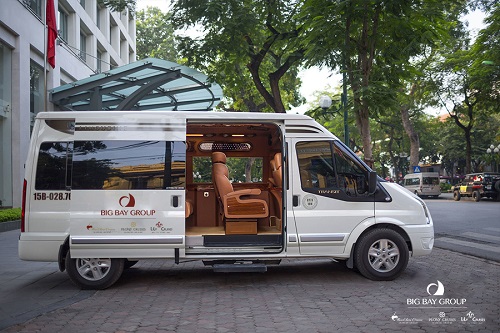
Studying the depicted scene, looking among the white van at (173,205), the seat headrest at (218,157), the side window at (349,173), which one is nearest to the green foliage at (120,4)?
the seat headrest at (218,157)

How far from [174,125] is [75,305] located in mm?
2625

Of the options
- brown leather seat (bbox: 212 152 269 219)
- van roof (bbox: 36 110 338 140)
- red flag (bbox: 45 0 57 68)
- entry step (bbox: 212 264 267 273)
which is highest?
red flag (bbox: 45 0 57 68)

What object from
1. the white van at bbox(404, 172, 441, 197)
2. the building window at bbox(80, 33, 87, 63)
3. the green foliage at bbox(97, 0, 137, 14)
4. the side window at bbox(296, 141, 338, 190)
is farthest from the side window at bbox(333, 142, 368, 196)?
the white van at bbox(404, 172, 441, 197)

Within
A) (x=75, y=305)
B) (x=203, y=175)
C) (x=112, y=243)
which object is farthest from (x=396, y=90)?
(x=75, y=305)

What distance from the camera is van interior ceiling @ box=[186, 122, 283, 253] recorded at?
7922 millimetres

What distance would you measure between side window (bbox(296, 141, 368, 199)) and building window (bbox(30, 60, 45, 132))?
16.2m

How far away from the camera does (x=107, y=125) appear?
7500 mm

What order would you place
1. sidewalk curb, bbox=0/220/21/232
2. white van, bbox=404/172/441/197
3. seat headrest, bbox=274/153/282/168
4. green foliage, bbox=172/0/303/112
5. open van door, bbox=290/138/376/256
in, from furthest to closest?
1. white van, bbox=404/172/441/197
2. green foliage, bbox=172/0/303/112
3. sidewalk curb, bbox=0/220/21/232
4. seat headrest, bbox=274/153/282/168
5. open van door, bbox=290/138/376/256

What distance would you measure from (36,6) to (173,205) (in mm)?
17283

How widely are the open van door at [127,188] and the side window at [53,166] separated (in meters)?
0.14

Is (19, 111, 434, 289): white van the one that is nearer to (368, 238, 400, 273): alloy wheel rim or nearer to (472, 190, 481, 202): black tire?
(368, 238, 400, 273): alloy wheel rim

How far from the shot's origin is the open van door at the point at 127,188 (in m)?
7.36

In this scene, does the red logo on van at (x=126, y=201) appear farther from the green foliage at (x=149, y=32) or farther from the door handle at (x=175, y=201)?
the green foliage at (x=149, y=32)

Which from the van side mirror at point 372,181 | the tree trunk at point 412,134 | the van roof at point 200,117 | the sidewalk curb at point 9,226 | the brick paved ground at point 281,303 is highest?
the tree trunk at point 412,134
